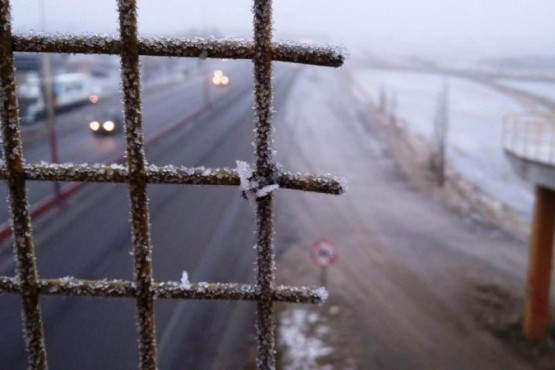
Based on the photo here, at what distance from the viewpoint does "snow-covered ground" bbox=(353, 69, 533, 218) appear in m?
26.3

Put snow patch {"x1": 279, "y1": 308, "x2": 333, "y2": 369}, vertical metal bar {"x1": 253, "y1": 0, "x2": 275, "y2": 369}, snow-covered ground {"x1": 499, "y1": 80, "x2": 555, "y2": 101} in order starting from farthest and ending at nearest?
snow-covered ground {"x1": 499, "y1": 80, "x2": 555, "y2": 101} → snow patch {"x1": 279, "y1": 308, "x2": 333, "y2": 369} → vertical metal bar {"x1": 253, "y1": 0, "x2": 275, "y2": 369}

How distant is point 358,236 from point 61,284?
15.9 metres

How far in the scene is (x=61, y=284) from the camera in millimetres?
1846

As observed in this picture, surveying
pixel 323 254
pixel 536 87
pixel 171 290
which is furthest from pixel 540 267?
pixel 536 87

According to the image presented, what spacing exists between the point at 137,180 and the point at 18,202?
355 mm

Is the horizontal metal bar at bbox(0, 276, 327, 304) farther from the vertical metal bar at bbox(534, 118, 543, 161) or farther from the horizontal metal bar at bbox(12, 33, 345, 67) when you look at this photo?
the vertical metal bar at bbox(534, 118, 543, 161)

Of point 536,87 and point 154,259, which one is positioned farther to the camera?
point 536,87

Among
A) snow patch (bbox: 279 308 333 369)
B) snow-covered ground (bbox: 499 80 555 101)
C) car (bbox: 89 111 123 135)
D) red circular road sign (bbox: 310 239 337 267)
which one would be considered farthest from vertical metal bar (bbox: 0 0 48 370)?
snow-covered ground (bbox: 499 80 555 101)

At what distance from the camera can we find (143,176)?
5.75 feet

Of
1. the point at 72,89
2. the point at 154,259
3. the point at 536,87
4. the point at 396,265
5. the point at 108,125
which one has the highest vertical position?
the point at 72,89

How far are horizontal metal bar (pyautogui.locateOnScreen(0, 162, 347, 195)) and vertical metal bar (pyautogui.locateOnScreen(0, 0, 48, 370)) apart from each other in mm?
35

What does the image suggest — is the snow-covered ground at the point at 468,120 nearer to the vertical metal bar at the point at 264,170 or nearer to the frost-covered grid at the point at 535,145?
the frost-covered grid at the point at 535,145

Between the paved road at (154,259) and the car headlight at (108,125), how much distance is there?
62 centimetres

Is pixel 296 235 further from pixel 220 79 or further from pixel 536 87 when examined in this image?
pixel 536 87
